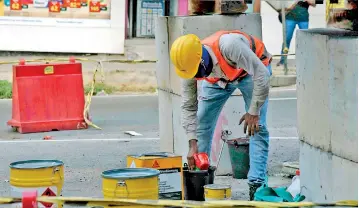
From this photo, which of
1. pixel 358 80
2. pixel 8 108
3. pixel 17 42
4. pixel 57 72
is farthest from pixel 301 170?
pixel 17 42

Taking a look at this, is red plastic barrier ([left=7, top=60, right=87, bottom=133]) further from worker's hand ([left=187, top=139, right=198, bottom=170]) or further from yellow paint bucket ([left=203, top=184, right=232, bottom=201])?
yellow paint bucket ([left=203, top=184, right=232, bottom=201])

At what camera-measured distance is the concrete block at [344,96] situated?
18.7 ft

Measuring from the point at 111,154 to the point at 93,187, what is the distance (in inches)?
77.0

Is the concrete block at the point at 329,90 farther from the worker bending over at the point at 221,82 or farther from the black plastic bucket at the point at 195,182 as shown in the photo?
the black plastic bucket at the point at 195,182

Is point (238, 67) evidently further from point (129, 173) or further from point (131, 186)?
point (131, 186)

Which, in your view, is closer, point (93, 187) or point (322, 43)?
point (322, 43)

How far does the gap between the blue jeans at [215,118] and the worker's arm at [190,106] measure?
1.78 ft

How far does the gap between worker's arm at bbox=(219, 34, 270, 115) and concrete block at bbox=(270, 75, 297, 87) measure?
1031cm

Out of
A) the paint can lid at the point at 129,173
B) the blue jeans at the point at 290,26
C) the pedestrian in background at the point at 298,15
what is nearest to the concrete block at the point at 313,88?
the paint can lid at the point at 129,173

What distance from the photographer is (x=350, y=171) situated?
5.89 metres

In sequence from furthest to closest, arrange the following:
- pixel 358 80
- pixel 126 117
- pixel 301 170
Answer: pixel 126 117 → pixel 301 170 → pixel 358 80

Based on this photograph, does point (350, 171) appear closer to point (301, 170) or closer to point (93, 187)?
point (301, 170)

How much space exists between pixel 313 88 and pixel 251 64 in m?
0.85

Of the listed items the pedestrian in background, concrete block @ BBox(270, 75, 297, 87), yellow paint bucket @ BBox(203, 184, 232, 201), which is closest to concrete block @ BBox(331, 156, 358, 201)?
yellow paint bucket @ BBox(203, 184, 232, 201)
